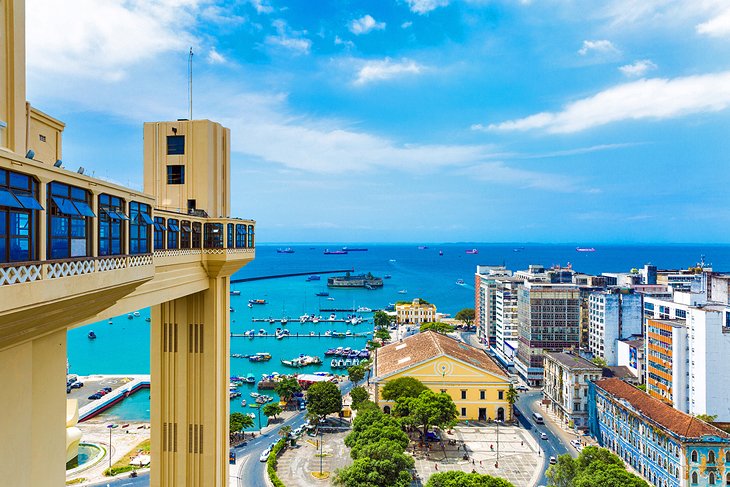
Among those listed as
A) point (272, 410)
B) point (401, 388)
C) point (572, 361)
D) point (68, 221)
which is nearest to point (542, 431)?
point (572, 361)

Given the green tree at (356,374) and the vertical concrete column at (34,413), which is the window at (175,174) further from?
the green tree at (356,374)

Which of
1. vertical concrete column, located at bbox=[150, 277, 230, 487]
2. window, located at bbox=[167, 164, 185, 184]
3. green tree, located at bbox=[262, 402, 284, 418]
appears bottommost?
green tree, located at bbox=[262, 402, 284, 418]

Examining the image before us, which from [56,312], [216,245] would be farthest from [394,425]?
[56,312]

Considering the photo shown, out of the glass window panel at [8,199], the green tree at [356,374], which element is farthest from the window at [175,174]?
the green tree at [356,374]

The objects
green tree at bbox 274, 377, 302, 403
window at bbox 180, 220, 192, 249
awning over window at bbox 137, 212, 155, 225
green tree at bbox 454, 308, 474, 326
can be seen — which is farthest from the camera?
green tree at bbox 454, 308, 474, 326

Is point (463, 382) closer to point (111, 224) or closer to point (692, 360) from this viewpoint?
point (692, 360)

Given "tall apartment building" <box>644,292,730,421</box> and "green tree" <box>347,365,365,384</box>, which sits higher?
"tall apartment building" <box>644,292,730,421</box>

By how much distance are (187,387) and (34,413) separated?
29.8 ft

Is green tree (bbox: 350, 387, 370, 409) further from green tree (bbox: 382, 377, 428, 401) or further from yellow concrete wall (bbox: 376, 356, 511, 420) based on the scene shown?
yellow concrete wall (bbox: 376, 356, 511, 420)

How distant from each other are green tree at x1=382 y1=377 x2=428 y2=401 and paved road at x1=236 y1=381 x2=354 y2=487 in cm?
844

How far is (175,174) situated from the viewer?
16.6 metres

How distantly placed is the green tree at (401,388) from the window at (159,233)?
119ft

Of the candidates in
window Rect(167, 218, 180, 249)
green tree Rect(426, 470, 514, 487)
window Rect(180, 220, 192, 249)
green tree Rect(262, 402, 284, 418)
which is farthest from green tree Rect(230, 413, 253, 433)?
window Rect(167, 218, 180, 249)

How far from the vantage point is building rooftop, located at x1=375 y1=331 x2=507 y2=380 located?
49.6 m
